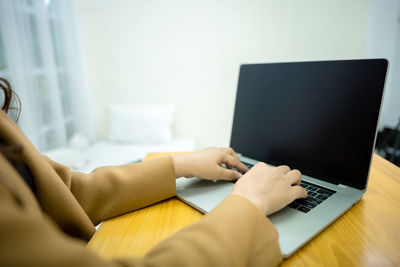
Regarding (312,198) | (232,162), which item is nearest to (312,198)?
(312,198)

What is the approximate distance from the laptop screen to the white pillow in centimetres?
144

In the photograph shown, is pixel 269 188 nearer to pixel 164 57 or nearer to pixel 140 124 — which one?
pixel 140 124

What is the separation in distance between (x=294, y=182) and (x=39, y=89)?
1982 mm

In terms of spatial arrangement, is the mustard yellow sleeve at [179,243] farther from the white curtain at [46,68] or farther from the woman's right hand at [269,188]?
the white curtain at [46,68]

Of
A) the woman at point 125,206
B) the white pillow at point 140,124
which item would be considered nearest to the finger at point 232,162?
the woman at point 125,206

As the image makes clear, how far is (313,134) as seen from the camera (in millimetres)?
587

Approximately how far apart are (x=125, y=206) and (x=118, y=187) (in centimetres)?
5

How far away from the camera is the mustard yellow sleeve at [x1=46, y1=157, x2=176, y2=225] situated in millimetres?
507

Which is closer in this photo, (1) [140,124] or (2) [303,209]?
(2) [303,209]

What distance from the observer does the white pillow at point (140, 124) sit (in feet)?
6.98

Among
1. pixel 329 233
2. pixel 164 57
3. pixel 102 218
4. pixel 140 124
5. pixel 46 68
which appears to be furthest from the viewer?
pixel 164 57

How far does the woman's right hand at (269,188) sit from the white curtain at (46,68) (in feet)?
5.74

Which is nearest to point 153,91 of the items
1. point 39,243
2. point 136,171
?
point 136,171

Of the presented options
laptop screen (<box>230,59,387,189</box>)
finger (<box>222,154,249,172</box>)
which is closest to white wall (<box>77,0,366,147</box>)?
laptop screen (<box>230,59,387,189</box>)
